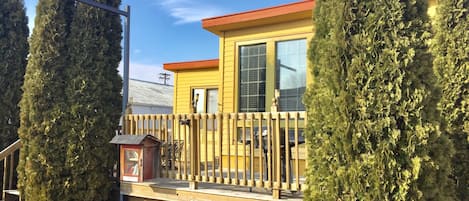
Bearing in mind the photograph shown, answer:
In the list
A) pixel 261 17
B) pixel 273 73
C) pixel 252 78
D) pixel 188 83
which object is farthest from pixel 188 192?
pixel 188 83

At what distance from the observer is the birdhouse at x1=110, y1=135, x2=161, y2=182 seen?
4336 mm

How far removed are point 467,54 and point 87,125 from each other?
422cm

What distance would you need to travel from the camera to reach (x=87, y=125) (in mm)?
4609

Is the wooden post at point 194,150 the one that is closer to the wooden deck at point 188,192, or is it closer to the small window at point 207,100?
the wooden deck at point 188,192

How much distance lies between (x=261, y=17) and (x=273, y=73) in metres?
1.04

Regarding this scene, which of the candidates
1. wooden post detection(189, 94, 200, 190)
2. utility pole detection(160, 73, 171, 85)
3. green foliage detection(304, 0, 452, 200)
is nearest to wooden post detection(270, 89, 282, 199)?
green foliage detection(304, 0, 452, 200)

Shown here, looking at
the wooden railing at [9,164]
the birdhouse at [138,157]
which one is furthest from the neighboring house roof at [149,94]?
the birdhouse at [138,157]

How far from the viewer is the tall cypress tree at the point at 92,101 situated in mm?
4574

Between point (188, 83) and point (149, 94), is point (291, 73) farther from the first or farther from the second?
point (149, 94)

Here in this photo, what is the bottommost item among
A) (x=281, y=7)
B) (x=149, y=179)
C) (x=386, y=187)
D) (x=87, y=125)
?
(x=149, y=179)

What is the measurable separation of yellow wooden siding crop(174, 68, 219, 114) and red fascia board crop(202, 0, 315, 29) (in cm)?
210

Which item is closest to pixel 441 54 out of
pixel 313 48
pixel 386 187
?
pixel 313 48

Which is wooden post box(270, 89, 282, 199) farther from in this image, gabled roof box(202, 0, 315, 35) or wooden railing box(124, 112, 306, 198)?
gabled roof box(202, 0, 315, 35)

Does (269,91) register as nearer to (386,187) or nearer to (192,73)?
(192,73)
